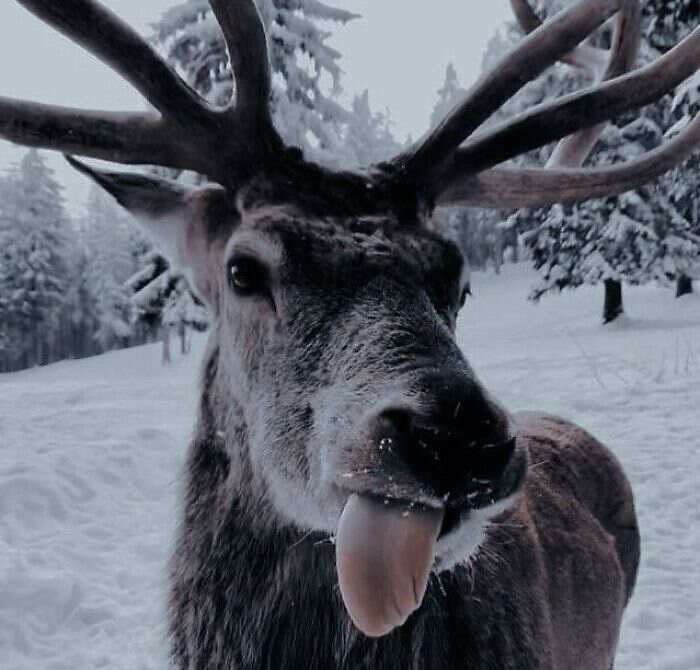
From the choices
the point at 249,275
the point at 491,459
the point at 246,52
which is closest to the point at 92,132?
the point at 246,52

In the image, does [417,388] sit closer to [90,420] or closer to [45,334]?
[90,420]

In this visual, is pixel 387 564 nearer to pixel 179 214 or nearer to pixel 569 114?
pixel 179 214

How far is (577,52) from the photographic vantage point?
3.61 meters

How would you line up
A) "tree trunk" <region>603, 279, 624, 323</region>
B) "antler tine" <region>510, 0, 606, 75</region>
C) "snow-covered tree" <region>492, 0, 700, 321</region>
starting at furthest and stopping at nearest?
"tree trunk" <region>603, 279, 624, 323</region> < "snow-covered tree" <region>492, 0, 700, 321</region> < "antler tine" <region>510, 0, 606, 75</region>

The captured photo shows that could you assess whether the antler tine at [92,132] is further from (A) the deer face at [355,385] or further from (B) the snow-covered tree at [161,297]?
(B) the snow-covered tree at [161,297]

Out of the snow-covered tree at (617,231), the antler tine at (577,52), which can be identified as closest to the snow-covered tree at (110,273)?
the snow-covered tree at (617,231)

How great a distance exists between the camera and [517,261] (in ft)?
193

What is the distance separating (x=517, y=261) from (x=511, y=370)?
4742 centimetres

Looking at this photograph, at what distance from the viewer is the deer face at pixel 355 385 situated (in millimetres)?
1471

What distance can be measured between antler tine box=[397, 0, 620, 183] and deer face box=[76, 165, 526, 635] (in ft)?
1.43

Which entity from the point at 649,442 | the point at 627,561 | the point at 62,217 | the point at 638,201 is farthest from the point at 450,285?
the point at 62,217

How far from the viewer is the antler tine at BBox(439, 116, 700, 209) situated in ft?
9.55

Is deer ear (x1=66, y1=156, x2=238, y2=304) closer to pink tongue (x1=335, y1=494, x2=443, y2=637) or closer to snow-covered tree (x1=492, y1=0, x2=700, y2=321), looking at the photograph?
pink tongue (x1=335, y1=494, x2=443, y2=637)

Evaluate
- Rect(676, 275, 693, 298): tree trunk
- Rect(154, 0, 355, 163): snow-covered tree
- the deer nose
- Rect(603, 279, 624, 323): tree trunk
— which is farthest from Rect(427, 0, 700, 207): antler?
Rect(676, 275, 693, 298): tree trunk
